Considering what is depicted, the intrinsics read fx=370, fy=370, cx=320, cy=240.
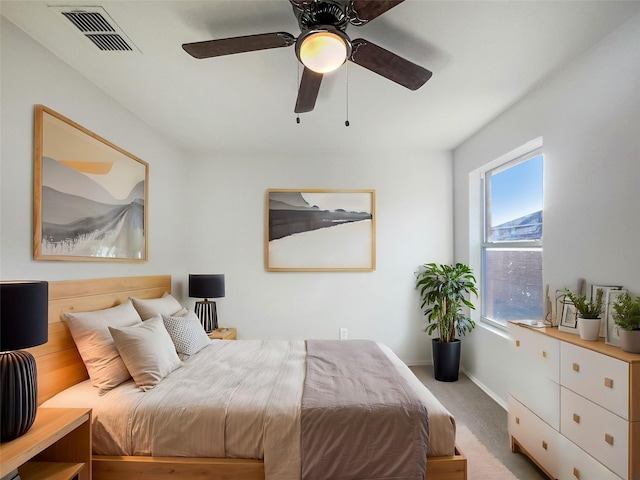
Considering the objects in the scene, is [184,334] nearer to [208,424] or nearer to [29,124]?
[208,424]

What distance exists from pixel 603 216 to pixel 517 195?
1229 millimetres

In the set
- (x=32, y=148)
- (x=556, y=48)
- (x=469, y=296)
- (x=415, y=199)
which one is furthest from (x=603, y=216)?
(x=32, y=148)

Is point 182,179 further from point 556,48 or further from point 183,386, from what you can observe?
point 556,48

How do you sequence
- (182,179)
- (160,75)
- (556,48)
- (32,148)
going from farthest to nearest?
(182,179)
(160,75)
(556,48)
(32,148)

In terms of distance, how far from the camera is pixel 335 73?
2.61m

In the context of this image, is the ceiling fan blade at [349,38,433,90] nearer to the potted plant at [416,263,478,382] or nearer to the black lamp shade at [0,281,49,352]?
the black lamp shade at [0,281,49,352]

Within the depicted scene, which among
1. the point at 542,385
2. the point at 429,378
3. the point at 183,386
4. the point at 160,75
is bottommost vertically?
the point at 429,378

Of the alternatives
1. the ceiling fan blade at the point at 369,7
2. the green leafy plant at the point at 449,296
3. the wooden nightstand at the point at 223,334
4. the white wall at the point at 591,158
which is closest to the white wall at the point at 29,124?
the wooden nightstand at the point at 223,334

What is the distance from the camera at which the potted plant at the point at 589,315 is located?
208 cm

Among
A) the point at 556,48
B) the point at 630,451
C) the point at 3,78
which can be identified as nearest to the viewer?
the point at 630,451

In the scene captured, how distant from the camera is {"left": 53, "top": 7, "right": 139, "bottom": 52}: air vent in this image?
195 cm

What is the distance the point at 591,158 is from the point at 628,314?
3.33ft

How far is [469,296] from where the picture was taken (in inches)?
166

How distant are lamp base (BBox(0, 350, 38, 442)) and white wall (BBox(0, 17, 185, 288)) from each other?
2.08 feet
